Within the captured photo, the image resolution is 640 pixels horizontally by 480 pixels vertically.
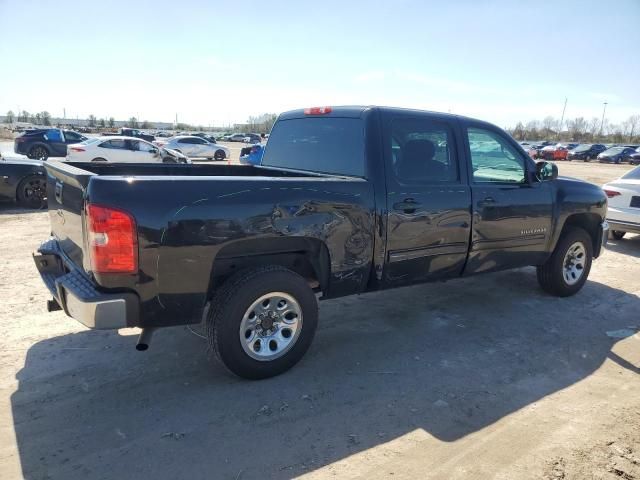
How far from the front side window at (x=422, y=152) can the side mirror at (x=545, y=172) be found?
1.23 metres

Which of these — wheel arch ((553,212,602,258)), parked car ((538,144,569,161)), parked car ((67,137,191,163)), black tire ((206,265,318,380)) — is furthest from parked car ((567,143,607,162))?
black tire ((206,265,318,380))

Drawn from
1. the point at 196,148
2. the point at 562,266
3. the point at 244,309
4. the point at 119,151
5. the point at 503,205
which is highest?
the point at 503,205

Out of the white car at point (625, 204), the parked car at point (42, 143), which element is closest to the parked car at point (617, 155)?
the white car at point (625, 204)

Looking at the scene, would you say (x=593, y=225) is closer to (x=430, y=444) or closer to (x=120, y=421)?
(x=430, y=444)

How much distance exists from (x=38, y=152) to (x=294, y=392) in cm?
2244

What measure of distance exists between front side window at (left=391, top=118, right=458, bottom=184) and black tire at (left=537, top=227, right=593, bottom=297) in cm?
197

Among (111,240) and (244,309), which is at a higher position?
(111,240)

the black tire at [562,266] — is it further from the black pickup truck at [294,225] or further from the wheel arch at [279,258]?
the wheel arch at [279,258]

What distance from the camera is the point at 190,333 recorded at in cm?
426

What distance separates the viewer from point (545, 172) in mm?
4973

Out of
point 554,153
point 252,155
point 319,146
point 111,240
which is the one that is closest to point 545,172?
point 319,146

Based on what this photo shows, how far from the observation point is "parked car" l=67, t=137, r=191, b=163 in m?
17.7

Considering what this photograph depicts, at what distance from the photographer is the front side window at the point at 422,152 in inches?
157

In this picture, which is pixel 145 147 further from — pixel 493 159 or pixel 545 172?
pixel 545 172
